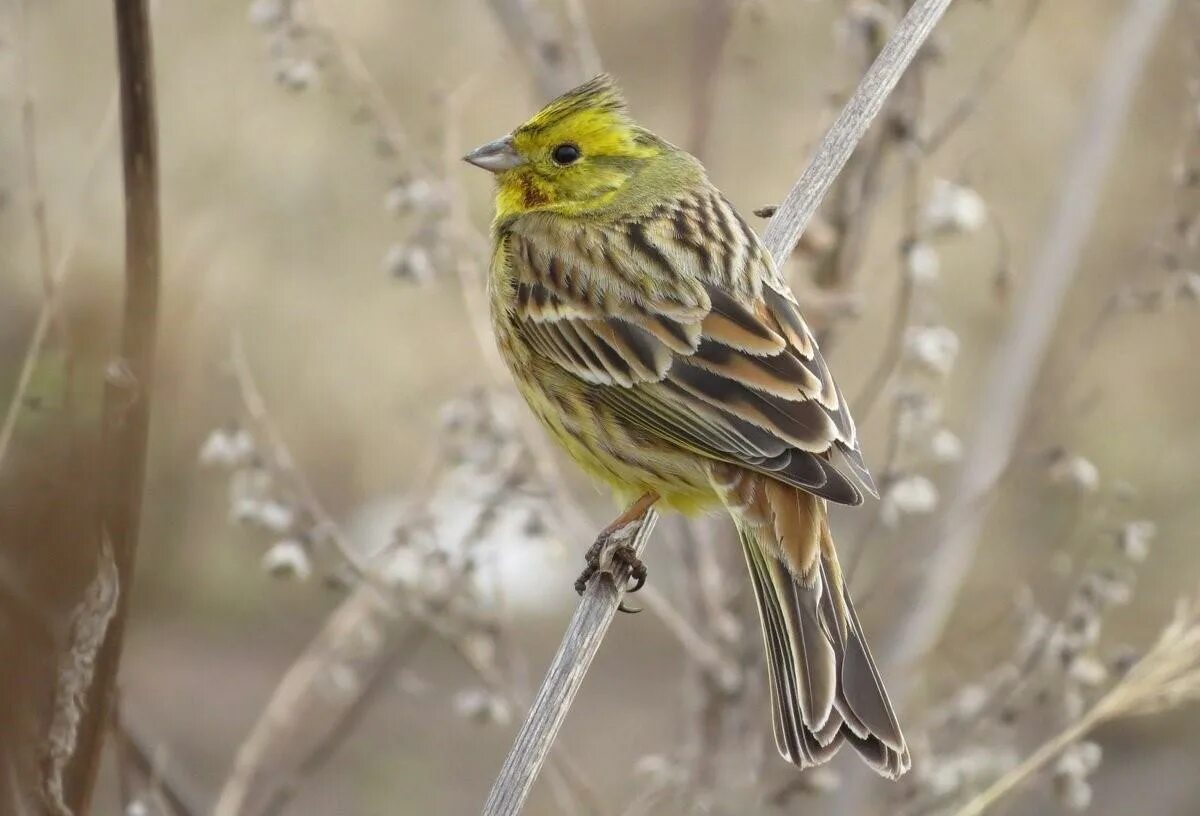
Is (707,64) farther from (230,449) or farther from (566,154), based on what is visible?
(230,449)

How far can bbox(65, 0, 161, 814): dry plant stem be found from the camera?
1787mm

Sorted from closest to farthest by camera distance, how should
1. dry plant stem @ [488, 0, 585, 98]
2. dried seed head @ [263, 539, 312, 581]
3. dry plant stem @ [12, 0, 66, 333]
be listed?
1. dry plant stem @ [12, 0, 66, 333]
2. dried seed head @ [263, 539, 312, 581]
3. dry plant stem @ [488, 0, 585, 98]

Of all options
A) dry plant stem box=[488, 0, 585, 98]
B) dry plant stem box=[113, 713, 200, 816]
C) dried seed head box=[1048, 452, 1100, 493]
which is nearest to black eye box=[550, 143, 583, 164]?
dry plant stem box=[488, 0, 585, 98]

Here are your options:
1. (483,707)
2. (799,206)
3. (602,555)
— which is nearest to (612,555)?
(602,555)

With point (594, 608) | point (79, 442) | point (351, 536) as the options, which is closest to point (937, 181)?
point (594, 608)

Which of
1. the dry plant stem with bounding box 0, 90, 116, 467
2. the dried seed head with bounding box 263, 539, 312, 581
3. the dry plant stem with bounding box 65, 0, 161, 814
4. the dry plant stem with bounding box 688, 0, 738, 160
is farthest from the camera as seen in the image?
the dry plant stem with bounding box 688, 0, 738, 160

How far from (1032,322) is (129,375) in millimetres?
3249

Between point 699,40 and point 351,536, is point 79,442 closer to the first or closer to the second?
point 699,40

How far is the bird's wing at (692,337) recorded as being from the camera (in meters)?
3.31

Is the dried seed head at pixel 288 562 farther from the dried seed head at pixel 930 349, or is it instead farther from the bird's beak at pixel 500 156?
the dried seed head at pixel 930 349

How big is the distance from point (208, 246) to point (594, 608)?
1.05 meters

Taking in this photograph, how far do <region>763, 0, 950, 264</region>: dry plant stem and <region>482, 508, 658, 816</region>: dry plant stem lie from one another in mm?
904

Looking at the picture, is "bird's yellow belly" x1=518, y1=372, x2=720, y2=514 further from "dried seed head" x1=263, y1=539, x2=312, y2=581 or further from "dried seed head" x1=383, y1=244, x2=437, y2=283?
"dried seed head" x1=263, y1=539, x2=312, y2=581

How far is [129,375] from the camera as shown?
1.86 meters
